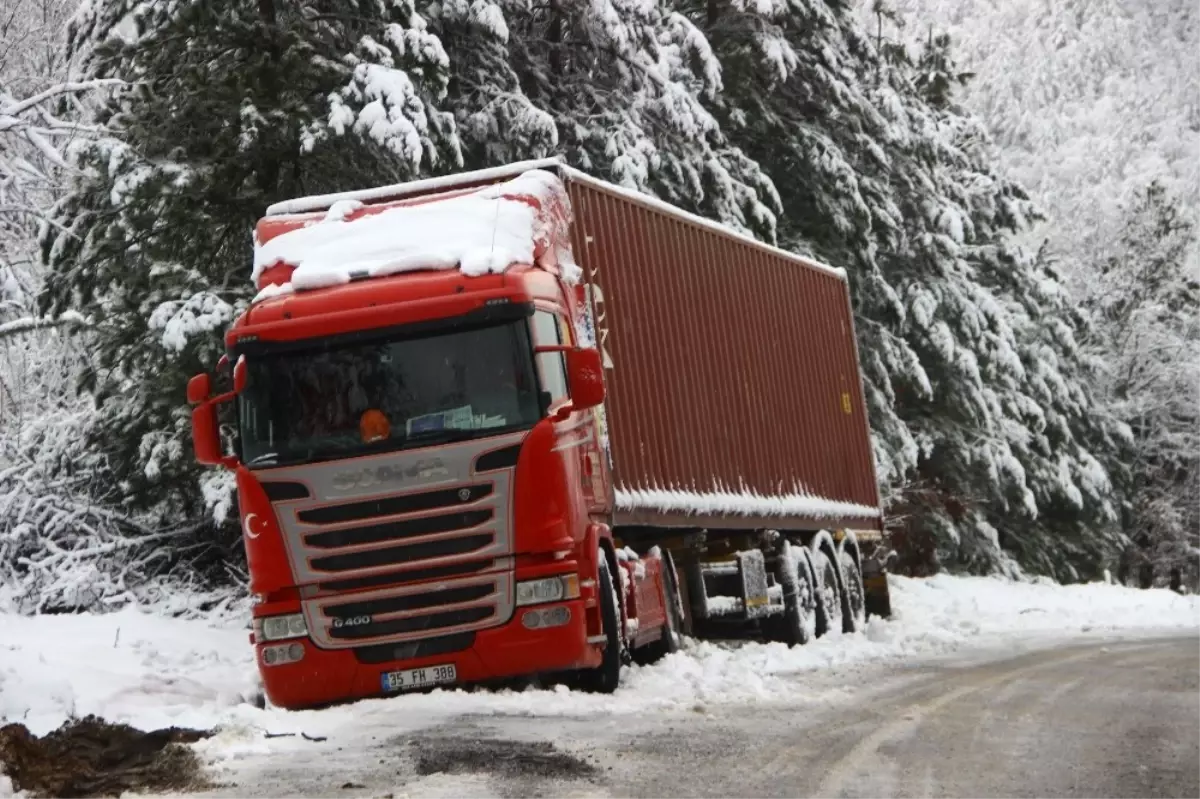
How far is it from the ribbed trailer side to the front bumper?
2381 millimetres

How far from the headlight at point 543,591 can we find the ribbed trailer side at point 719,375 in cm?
230

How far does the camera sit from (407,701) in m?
11.1

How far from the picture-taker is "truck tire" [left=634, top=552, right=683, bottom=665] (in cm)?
1431

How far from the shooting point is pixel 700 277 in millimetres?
16562

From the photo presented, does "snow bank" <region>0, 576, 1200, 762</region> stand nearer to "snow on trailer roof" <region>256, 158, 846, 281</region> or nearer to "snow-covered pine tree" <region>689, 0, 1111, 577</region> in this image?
"snow on trailer roof" <region>256, 158, 846, 281</region>

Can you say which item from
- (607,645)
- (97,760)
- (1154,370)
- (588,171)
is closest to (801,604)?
(607,645)

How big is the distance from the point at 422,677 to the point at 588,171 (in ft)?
38.0

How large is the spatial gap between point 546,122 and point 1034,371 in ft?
69.4

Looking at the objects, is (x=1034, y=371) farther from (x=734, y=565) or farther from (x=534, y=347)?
(x=534, y=347)

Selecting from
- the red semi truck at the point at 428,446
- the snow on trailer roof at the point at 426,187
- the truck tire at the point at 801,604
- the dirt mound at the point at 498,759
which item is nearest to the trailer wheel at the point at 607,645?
the red semi truck at the point at 428,446

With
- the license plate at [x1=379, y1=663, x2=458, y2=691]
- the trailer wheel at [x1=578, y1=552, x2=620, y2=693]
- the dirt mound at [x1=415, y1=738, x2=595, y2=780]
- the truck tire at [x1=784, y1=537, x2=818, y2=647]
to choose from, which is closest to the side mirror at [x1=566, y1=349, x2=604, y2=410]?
the trailer wheel at [x1=578, y1=552, x2=620, y2=693]

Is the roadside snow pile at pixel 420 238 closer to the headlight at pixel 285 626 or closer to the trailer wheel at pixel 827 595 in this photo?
the headlight at pixel 285 626

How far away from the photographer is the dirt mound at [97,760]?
27.8ft

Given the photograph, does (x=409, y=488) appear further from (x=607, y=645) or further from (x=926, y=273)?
(x=926, y=273)
